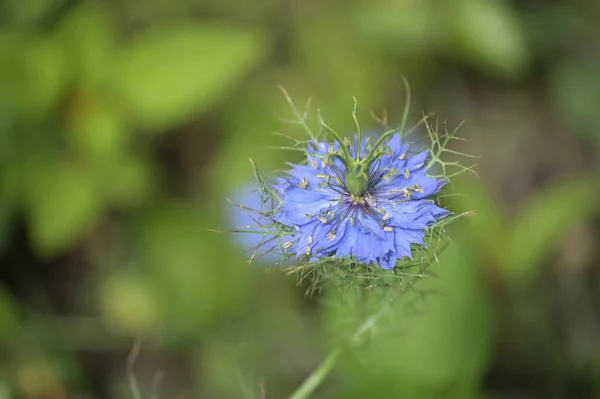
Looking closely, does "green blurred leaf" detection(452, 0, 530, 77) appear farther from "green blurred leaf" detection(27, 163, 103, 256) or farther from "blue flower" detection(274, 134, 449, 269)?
"green blurred leaf" detection(27, 163, 103, 256)

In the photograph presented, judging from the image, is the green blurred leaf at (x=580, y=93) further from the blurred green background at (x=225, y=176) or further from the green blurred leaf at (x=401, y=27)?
the green blurred leaf at (x=401, y=27)

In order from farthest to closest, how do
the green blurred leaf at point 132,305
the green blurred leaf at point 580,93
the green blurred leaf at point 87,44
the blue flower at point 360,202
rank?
1. the green blurred leaf at point 580,93
2. the green blurred leaf at point 132,305
3. the green blurred leaf at point 87,44
4. the blue flower at point 360,202

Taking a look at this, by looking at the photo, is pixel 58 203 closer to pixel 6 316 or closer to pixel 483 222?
pixel 6 316

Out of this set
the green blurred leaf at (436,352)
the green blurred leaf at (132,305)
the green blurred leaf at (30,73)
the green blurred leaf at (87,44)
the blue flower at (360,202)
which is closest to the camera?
the blue flower at (360,202)

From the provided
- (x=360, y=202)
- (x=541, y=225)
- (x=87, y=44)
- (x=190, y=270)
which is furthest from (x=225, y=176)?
(x=360, y=202)

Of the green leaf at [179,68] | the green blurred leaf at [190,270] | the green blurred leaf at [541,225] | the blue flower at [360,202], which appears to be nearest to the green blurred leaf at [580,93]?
the green blurred leaf at [541,225]

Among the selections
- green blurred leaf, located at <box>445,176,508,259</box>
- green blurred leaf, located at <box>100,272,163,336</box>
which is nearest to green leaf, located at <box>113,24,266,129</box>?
green blurred leaf, located at <box>100,272,163,336</box>
